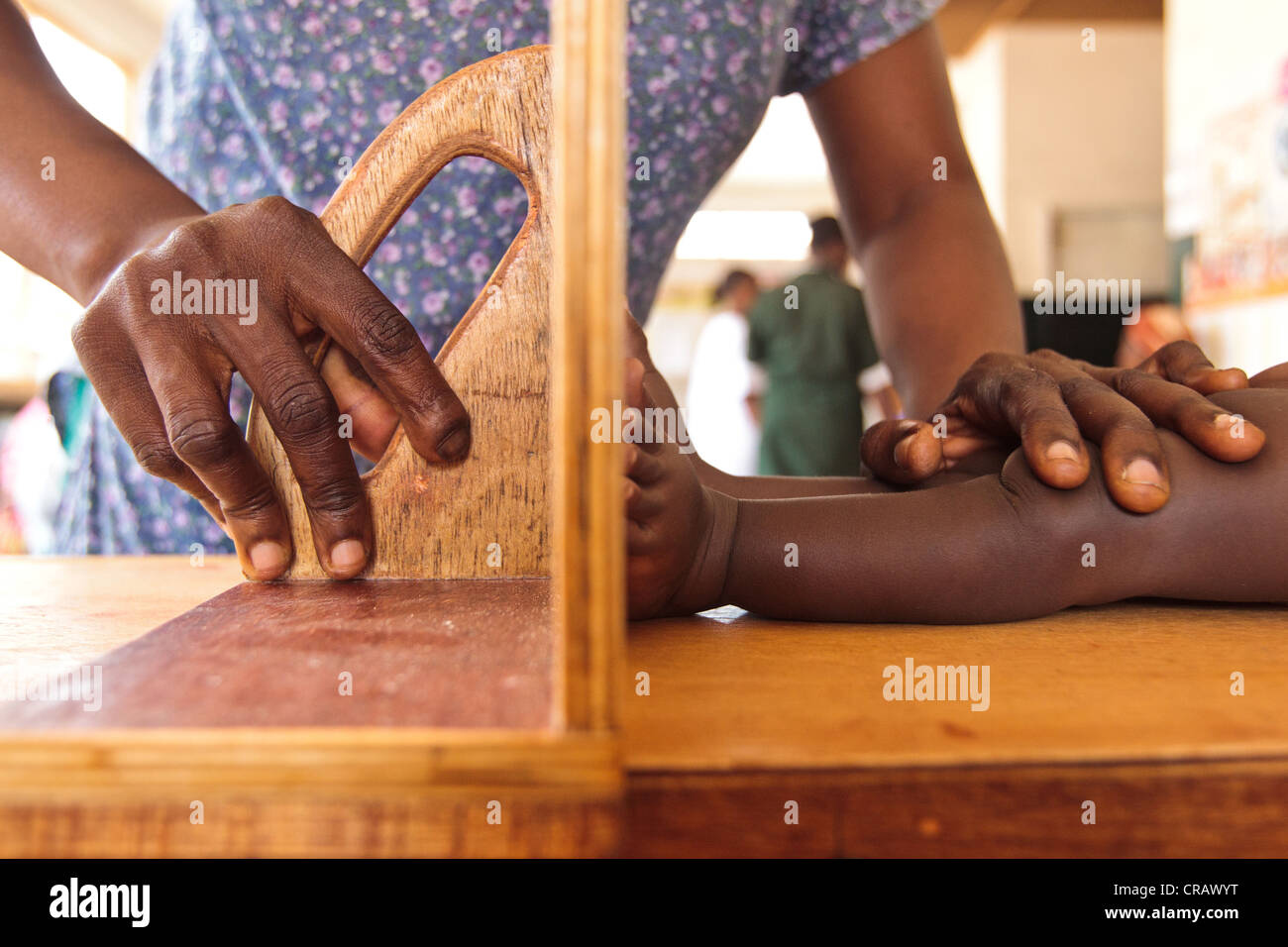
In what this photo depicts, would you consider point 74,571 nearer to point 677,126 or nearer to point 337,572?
point 337,572

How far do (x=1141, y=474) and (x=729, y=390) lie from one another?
433cm

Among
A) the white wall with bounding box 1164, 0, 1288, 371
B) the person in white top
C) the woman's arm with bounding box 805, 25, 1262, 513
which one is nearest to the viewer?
the woman's arm with bounding box 805, 25, 1262, 513

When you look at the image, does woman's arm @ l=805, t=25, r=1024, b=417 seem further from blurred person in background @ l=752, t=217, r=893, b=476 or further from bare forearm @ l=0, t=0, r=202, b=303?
blurred person in background @ l=752, t=217, r=893, b=476

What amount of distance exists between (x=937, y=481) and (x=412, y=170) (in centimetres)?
38

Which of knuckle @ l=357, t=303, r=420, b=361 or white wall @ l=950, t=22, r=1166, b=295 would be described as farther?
white wall @ l=950, t=22, r=1166, b=295

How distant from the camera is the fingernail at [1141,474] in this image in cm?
50

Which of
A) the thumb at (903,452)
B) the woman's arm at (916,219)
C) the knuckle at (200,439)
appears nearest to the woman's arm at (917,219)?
the woman's arm at (916,219)

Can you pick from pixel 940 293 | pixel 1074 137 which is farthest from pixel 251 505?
pixel 1074 137

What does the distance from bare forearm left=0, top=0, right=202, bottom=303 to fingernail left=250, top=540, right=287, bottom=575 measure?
0.22 metres

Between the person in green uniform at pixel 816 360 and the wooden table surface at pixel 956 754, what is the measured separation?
11.0 feet

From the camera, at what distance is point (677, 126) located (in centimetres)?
100

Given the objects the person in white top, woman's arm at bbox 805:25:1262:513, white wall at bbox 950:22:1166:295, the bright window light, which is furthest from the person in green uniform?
the bright window light

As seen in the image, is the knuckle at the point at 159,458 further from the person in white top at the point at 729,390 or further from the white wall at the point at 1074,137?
the white wall at the point at 1074,137

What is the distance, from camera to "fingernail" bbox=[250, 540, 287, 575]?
57 centimetres
